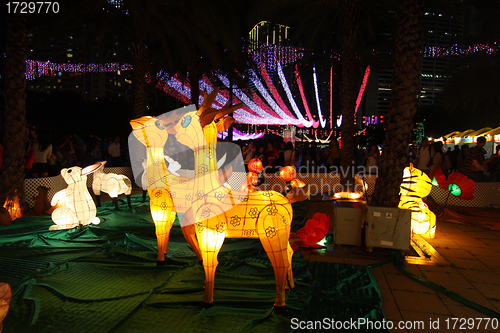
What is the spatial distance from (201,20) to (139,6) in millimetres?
1704

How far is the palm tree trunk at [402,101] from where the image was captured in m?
4.42

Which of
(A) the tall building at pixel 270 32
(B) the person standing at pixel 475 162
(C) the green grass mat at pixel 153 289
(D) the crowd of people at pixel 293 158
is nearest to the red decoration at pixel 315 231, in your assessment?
(C) the green grass mat at pixel 153 289

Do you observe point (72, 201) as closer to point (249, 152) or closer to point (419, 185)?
point (249, 152)

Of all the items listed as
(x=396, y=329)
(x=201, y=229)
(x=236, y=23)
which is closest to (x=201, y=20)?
(x=236, y=23)

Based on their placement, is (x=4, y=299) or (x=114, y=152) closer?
(x=4, y=299)

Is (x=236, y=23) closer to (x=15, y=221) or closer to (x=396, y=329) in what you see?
(x=15, y=221)

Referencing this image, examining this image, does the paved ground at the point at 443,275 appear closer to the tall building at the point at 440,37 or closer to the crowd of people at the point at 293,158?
the tall building at the point at 440,37

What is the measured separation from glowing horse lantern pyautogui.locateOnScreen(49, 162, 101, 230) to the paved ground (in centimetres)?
372

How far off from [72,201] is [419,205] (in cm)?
574

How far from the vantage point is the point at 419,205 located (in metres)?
5.12

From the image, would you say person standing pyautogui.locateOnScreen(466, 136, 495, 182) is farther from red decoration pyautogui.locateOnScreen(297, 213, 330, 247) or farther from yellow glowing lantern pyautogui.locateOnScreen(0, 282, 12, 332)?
yellow glowing lantern pyautogui.locateOnScreen(0, 282, 12, 332)

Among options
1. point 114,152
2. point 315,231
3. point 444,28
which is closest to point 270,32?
point 114,152

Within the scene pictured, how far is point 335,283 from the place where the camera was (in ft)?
11.4

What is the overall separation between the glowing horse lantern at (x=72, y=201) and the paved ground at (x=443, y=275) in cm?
372
